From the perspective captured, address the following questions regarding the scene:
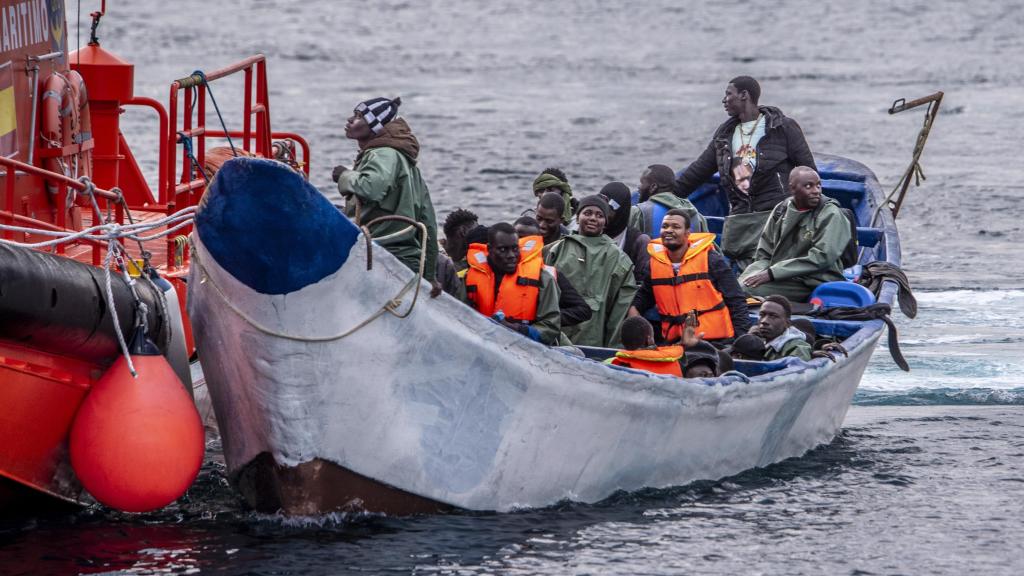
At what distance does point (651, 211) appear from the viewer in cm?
1105

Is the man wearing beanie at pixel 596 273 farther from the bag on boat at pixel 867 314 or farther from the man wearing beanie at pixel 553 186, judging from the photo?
the bag on boat at pixel 867 314

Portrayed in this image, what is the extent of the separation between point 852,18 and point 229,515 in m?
44.0

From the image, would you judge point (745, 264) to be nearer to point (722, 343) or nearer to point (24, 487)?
point (722, 343)

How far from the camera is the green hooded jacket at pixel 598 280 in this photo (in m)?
9.30

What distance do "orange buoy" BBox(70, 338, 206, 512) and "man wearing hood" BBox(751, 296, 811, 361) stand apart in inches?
145

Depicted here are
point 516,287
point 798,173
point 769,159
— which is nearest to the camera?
point 516,287

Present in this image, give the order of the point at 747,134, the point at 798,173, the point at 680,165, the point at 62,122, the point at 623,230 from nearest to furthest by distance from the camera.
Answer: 1. the point at 62,122
2. the point at 623,230
3. the point at 798,173
4. the point at 747,134
5. the point at 680,165

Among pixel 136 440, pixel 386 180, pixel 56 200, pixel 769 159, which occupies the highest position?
pixel 386 180

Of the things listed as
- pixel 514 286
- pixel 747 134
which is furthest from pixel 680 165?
pixel 514 286

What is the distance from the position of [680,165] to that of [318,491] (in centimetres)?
1687

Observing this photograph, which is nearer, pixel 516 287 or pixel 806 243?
pixel 516 287

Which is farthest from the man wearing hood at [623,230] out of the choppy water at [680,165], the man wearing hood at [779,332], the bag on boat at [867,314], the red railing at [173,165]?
the red railing at [173,165]

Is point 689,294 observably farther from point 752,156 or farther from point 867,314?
point 752,156

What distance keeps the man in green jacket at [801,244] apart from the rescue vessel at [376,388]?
2.36 m
